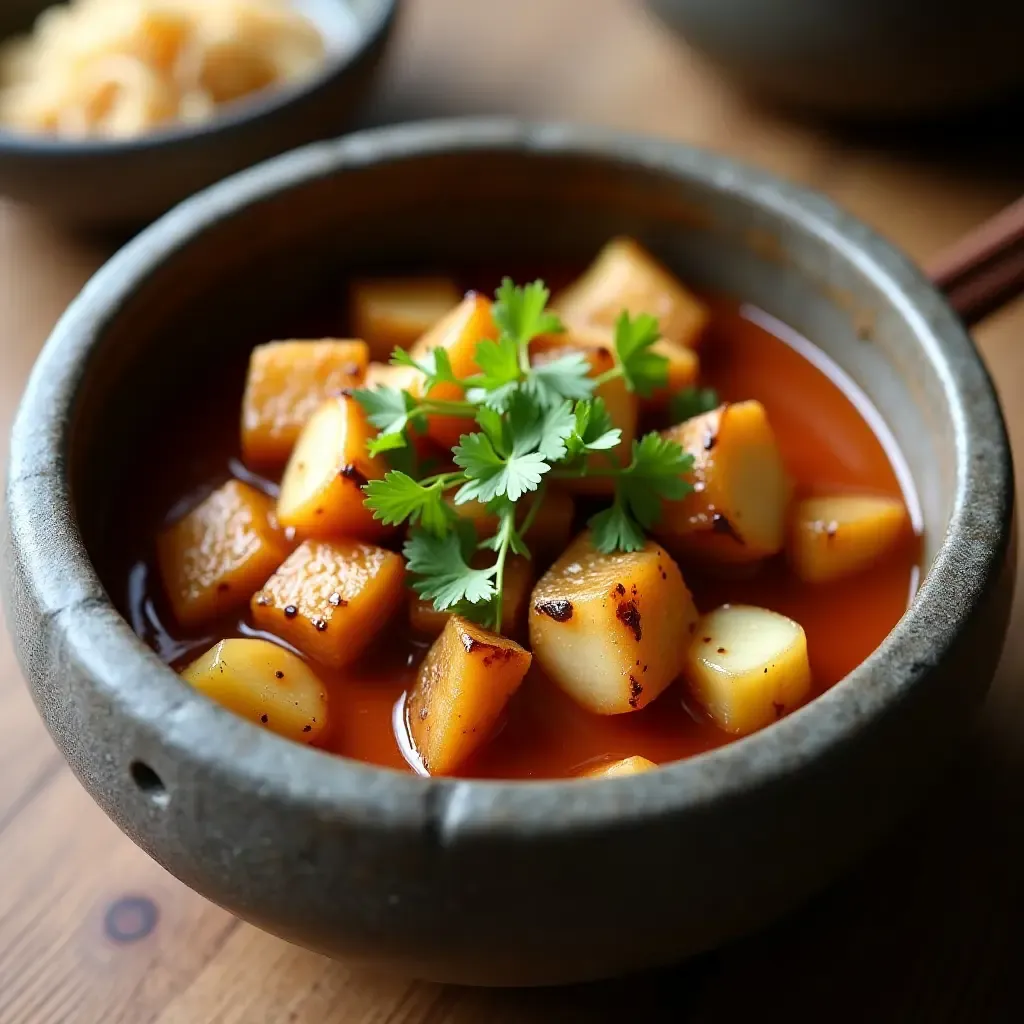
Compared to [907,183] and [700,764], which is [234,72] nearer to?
[907,183]

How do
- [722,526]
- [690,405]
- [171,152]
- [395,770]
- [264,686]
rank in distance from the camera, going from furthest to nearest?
1. [171,152]
2. [690,405]
3. [722,526]
4. [264,686]
5. [395,770]

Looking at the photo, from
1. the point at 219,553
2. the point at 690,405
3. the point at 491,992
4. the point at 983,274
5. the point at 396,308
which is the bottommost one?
the point at 491,992

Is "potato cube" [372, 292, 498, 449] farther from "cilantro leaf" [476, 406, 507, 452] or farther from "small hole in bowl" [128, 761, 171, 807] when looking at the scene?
"small hole in bowl" [128, 761, 171, 807]

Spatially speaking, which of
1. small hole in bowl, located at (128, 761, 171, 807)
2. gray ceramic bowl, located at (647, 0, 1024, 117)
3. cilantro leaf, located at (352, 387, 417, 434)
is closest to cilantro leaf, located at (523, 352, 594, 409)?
cilantro leaf, located at (352, 387, 417, 434)

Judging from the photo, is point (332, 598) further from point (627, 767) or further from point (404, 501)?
point (627, 767)

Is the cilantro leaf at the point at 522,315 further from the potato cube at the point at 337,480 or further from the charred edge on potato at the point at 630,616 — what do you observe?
the charred edge on potato at the point at 630,616

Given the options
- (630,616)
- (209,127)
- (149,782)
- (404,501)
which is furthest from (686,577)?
(209,127)
